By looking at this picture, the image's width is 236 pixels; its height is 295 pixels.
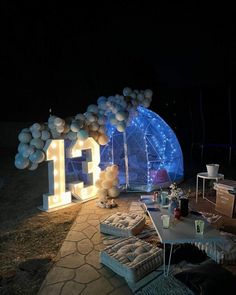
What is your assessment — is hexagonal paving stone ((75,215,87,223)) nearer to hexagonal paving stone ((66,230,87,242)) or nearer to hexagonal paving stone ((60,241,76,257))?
hexagonal paving stone ((66,230,87,242))

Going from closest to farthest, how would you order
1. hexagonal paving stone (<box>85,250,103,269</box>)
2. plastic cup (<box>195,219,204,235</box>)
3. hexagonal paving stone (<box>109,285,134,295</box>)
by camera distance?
hexagonal paving stone (<box>109,285,134,295</box>) → plastic cup (<box>195,219,204,235</box>) → hexagonal paving stone (<box>85,250,103,269</box>)

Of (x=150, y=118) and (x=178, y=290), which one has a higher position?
(x=150, y=118)

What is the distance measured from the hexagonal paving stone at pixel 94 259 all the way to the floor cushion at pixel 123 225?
458 mm

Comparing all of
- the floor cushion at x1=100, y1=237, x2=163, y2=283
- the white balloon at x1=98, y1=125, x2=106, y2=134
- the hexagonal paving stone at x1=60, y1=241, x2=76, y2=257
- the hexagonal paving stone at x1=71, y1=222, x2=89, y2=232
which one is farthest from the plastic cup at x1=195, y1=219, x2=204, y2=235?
the white balloon at x1=98, y1=125, x2=106, y2=134

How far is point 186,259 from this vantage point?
306cm

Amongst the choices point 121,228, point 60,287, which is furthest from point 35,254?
point 121,228

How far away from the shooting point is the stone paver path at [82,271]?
2.59m

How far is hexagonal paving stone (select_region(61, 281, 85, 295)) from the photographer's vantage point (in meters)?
2.55

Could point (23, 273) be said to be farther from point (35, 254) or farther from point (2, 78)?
point (2, 78)

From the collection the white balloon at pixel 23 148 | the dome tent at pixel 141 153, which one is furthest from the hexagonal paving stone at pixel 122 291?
the dome tent at pixel 141 153

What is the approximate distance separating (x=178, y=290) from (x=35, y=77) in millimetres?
14028

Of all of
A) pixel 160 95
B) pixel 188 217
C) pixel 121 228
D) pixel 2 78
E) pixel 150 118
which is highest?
pixel 2 78

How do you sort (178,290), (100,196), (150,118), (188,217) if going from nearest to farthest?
(178,290)
(188,217)
(100,196)
(150,118)

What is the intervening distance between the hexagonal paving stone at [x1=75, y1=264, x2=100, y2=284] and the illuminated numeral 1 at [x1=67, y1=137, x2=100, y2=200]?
2.36 meters
